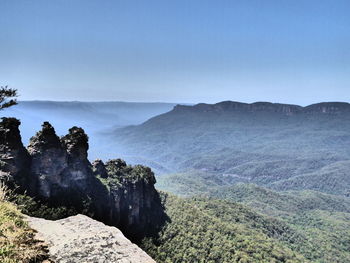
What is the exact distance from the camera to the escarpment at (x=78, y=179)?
1615 inches

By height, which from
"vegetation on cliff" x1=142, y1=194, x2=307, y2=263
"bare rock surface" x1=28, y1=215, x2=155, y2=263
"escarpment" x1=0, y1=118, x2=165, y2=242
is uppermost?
"bare rock surface" x1=28, y1=215, x2=155, y2=263

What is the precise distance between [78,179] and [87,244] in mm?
46637

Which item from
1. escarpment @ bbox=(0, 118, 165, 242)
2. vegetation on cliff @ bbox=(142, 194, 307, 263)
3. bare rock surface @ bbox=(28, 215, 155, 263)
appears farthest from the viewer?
vegetation on cliff @ bbox=(142, 194, 307, 263)

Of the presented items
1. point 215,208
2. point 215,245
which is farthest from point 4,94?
point 215,208

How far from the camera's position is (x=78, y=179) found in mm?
52656

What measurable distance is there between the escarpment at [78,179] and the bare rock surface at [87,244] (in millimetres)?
26082

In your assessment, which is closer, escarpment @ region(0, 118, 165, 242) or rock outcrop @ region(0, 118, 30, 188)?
rock outcrop @ region(0, 118, 30, 188)

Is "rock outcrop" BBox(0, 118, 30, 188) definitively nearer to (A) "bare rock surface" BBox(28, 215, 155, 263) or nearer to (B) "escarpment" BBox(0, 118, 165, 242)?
(B) "escarpment" BBox(0, 118, 165, 242)

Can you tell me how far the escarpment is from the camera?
135ft

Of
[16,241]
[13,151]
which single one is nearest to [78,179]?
[13,151]

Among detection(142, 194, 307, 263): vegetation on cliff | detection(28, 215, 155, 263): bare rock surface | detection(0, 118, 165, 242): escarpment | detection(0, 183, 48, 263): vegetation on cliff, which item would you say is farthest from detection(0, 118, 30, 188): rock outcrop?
detection(0, 183, 48, 263): vegetation on cliff

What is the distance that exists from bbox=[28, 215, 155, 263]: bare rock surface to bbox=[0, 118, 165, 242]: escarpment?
26082 millimetres

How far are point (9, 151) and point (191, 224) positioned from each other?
49.7 m

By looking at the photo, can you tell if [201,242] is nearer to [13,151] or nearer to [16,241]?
[13,151]
